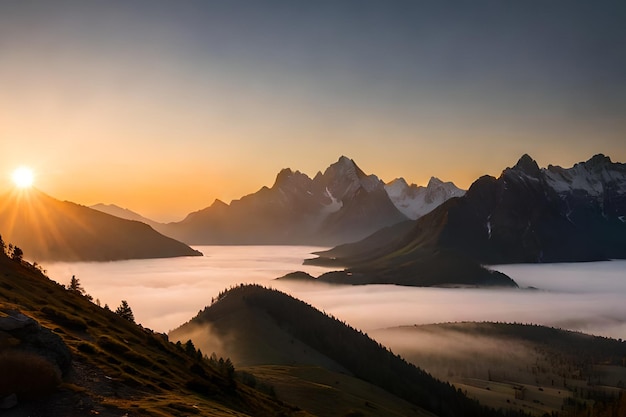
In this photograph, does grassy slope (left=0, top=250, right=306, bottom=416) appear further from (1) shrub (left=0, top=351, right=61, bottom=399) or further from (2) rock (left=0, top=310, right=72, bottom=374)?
(2) rock (left=0, top=310, right=72, bottom=374)

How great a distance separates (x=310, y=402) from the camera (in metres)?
186

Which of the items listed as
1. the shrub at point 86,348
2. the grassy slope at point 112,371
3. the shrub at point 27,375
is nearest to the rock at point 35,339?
the shrub at point 27,375

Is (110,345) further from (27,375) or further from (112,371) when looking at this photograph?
(27,375)

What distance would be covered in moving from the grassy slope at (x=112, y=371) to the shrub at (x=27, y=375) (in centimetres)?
137

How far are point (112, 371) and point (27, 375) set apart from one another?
15.9 metres

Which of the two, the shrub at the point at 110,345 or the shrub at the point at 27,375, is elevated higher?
the shrub at the point at 27,375

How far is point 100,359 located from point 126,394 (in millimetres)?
10271

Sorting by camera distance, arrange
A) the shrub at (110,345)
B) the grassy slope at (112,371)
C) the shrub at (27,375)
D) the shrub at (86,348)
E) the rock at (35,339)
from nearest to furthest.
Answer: the shrub at (27,375), the rock at (35,339), the grassy slope at (112,371), the shrub at (86,348), the shrub at (110,345)

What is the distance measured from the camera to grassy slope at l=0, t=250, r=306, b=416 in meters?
50.9

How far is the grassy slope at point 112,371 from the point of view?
50938 millimetres

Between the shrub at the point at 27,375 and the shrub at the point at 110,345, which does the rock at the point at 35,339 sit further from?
the shrub at the point at 110,345

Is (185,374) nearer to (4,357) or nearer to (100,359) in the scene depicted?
(100,359)

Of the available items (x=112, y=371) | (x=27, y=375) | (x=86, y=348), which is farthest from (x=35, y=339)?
(x=86, y=348)

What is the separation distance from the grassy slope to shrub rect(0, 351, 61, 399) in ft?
4.48
